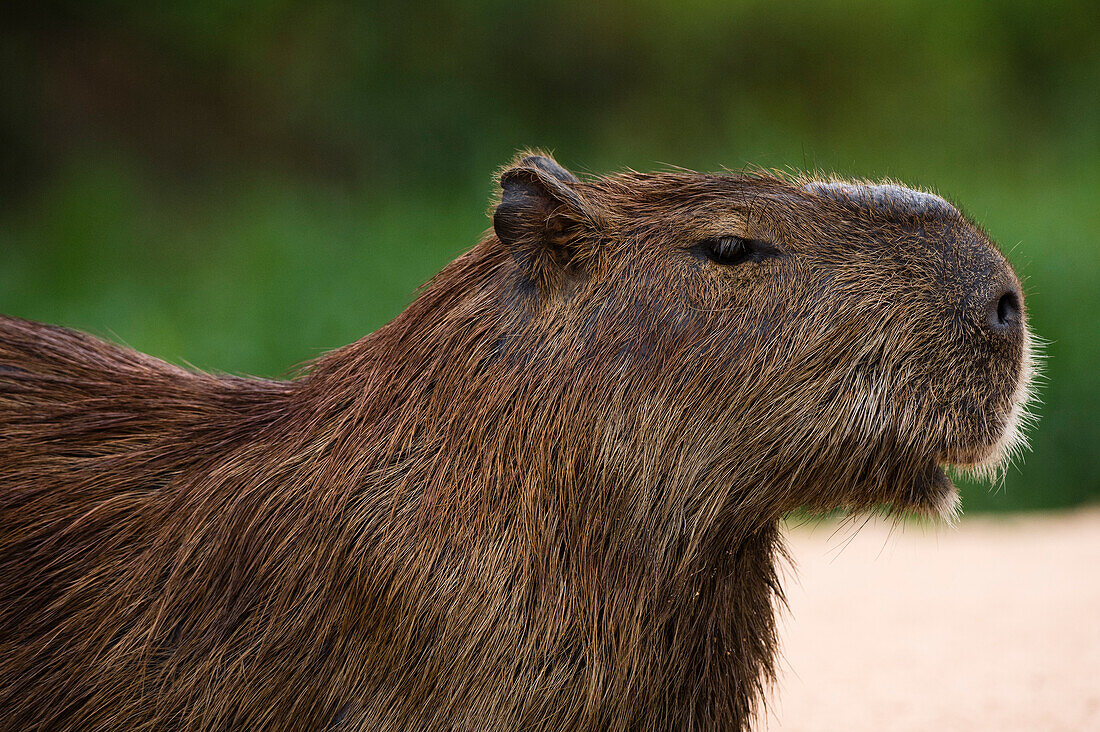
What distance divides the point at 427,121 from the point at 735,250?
27.4 ft

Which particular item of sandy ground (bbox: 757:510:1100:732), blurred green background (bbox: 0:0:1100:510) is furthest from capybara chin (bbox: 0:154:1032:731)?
blurred green background (bbox: 0:0:1100:510)

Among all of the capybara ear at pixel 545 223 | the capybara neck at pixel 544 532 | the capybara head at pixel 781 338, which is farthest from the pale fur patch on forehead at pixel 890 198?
the capybara neck at pixel 544 532

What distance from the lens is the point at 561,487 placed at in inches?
81.4

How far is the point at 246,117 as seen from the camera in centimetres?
1028

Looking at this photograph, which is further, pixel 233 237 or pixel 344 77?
pixel 344 77

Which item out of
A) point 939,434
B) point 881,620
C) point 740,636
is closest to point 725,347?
point 939,434

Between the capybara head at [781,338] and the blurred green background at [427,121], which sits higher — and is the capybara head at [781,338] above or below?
below

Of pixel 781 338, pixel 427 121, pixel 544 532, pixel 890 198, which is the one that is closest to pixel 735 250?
pixel 781 338

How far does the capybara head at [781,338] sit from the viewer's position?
2031 millimetres

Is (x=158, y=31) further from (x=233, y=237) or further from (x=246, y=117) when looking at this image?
(x=233, y=237)

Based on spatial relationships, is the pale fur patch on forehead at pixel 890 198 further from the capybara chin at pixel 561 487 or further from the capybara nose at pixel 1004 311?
the capybara nose at pixel 1004 311

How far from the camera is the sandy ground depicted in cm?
370

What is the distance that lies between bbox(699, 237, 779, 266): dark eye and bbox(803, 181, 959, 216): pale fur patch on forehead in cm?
18

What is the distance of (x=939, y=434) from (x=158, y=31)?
956 cm
